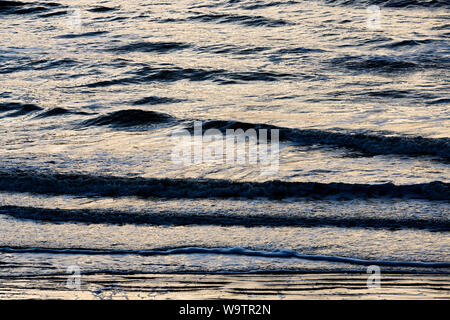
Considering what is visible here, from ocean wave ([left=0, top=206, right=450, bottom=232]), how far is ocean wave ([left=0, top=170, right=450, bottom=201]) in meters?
0.45

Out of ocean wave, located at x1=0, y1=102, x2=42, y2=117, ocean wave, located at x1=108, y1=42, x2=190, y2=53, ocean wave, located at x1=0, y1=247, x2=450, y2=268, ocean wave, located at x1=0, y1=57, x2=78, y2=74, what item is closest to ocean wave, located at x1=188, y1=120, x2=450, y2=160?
ocean wave, located at x1=0, y1=247, x2=450, y2=268

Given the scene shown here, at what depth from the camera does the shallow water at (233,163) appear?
15.6 ft

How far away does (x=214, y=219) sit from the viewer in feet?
17.5

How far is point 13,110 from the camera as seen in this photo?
9195 mm

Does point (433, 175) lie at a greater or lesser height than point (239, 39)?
lesser

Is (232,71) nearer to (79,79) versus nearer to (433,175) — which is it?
(79,79)

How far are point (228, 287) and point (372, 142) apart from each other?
355 centimetres

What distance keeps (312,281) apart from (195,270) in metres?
0.76

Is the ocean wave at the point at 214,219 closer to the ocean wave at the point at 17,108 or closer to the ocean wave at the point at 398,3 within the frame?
the ocean wave at the point at 17,108

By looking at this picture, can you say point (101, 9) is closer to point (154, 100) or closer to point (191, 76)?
point (191, 76)

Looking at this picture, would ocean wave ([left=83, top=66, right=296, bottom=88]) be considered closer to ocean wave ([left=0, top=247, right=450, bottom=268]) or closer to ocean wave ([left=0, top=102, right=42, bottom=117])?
ocean wave ([left=0, top=102, right=42, bottom=117])

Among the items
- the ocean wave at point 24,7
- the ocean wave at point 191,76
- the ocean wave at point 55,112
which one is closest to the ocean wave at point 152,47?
the ocean wave at point 191,76

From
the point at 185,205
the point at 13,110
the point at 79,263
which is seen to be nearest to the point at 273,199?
the point at 185,205

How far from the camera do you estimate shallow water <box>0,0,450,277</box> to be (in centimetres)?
474
